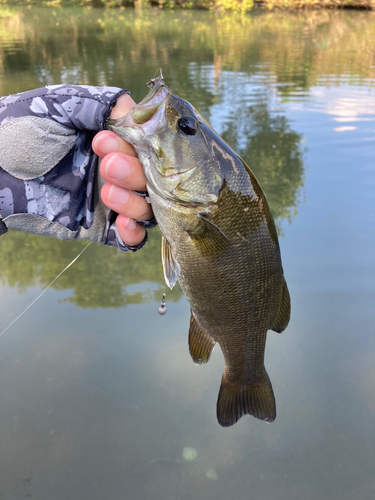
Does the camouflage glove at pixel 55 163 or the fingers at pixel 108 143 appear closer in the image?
the fingers at pixel 108 143

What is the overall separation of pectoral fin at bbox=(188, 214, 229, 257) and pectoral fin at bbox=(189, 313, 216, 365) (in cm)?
43

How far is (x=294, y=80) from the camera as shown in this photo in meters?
11.0

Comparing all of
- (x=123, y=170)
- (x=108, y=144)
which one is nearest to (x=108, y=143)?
(x=108, y=144)

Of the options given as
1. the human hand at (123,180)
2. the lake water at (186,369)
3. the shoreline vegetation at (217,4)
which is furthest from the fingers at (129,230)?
the shoreline vegetation at (217,4)

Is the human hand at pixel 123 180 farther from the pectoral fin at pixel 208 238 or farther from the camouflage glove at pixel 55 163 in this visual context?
the pectoral fin at pixel 208 238

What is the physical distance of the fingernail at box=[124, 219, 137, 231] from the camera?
1.96 m

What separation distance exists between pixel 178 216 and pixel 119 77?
9833 millimetres

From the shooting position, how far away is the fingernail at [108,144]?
1594 mm

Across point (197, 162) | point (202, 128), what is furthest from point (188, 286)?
point (202, 128)

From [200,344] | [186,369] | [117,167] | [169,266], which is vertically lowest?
[186,369]

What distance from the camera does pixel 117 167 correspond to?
1604 millimetres

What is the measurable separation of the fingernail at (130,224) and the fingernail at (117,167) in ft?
1.15

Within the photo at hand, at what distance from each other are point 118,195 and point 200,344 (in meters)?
0.78

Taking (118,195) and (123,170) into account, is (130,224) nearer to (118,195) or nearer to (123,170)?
(118,195)
